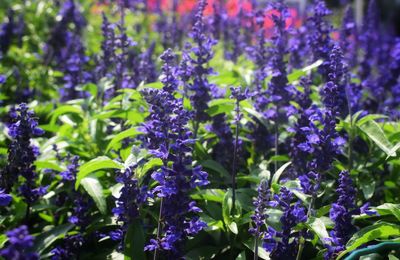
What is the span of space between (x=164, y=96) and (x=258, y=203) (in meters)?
0.87

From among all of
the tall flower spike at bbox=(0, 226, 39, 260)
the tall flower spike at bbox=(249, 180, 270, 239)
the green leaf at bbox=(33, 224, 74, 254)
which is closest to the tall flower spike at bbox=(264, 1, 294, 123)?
the tall flower spike at bbox=(249, 180, 270, 239)

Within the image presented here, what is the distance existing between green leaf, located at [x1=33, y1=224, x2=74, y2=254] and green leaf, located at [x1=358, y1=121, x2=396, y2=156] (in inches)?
96.4

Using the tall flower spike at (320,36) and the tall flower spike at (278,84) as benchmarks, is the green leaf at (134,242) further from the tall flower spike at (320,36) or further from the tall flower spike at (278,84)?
the tall flower spike at (320,36)

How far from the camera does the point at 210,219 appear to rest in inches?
153

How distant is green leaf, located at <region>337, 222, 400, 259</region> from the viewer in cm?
333

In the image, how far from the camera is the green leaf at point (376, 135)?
13.6 feet

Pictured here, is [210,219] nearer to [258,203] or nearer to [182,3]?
[258,203]

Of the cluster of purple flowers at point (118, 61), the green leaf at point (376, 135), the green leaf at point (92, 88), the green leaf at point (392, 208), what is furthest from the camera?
the green leaf at point (92, 88)

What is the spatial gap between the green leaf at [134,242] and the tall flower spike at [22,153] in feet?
3.26

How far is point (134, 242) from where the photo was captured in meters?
3.56

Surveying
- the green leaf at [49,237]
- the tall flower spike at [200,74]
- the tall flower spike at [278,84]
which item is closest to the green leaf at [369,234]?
the tall flower spike at [278,84]

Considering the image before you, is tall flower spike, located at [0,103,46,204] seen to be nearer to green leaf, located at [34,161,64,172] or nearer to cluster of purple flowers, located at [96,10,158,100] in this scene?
green leaf, located at [34,161,64,172]

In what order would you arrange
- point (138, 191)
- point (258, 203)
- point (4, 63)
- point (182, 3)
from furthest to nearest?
point (182, 3)
point (4, 63)
point (138, 191)
point (258, 203)

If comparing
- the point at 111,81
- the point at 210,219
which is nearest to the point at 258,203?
the point at 210,219
